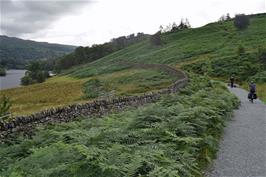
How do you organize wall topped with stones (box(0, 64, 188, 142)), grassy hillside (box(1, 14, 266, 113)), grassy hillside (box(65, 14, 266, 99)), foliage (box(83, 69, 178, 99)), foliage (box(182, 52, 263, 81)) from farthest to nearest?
grassy hillside (box(65, 14, 266, 99)) < foliage (box(182, 52, 263, 81)) < grassy hillside (box(1, 14, 266, 113)) < foliage (box(83, 69, 178, 99)) < wall topped with stones (box(0, 64, 188, 142))

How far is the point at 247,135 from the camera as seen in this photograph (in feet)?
51.2

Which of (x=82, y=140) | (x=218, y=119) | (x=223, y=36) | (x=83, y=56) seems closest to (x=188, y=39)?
(x=223, y=36)

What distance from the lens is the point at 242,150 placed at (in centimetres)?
1291

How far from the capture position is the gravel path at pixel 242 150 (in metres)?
10.4

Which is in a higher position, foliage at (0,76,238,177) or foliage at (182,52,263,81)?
foliage at (0,76,238,177)

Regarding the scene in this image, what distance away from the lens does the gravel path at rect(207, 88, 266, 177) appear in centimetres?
→ 1044

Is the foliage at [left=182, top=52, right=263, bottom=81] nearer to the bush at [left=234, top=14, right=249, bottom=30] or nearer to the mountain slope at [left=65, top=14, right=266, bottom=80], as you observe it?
the mountain slope at [left=65, top=14, right=266, bottom=80]

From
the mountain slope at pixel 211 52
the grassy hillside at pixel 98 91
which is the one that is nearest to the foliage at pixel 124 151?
the grassy hillside at pixel 98 91

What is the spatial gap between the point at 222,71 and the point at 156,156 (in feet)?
177

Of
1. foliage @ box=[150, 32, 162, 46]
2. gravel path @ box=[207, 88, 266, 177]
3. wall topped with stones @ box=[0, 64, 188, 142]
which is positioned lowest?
gravel path @ box=[207, 88, 266, 177]

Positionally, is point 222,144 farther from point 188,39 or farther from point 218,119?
point 188,39

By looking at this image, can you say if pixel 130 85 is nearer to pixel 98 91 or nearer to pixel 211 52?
pixel 98 91

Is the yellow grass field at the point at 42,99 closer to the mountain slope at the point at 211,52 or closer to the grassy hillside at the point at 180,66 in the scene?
the grassy hillside at the point at 180,66

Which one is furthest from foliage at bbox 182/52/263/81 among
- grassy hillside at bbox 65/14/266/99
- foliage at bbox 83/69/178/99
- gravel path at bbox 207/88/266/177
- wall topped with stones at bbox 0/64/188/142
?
gravel path at bbox 207/88/266/177
